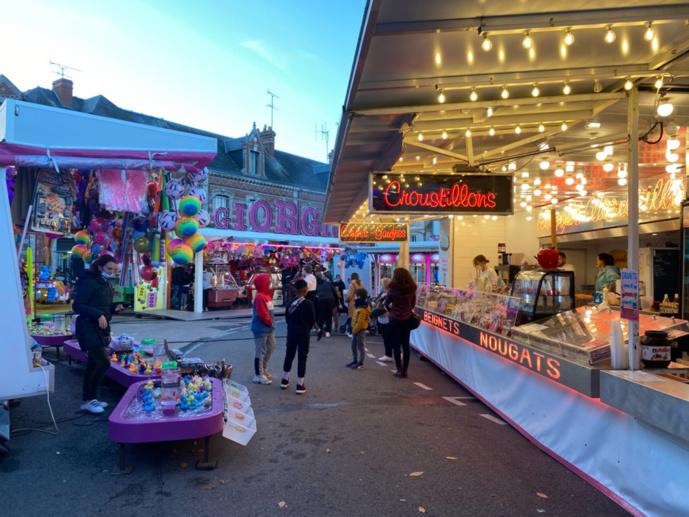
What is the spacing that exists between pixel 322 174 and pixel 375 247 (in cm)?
1528

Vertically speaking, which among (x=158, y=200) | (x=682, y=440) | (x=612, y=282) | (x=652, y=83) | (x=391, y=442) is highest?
(x=652, y=83)

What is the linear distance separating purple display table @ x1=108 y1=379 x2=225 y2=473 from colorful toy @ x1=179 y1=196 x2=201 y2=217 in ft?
9.49

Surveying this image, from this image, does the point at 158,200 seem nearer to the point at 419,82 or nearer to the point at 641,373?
the point at 419,82

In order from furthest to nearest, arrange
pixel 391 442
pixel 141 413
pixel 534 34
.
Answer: pixel 391 442 < pixel 141 413 < pixel 534 34

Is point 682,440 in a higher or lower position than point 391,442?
higher

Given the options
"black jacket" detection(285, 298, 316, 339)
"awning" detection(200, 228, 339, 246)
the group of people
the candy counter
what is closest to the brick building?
"awning" detection(200, 228, 339, 246)

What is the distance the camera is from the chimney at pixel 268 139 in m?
35.4

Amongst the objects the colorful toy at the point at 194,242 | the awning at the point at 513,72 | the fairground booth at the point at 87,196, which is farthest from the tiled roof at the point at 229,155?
the awning at the point at 513,72

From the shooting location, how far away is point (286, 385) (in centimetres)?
721

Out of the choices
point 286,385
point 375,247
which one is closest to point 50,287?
point 375,247

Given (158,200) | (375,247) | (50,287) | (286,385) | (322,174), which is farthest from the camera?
(322,174)

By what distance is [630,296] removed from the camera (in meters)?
3.78

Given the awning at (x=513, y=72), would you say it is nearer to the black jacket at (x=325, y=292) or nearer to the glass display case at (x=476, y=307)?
the glass display case at (x=476, y=307)

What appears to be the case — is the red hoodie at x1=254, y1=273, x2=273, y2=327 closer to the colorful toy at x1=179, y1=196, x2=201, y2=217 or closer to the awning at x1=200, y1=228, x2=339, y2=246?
the colorful toy at x1=179, y1=196, x2=201, y2=217
